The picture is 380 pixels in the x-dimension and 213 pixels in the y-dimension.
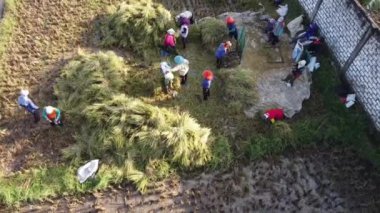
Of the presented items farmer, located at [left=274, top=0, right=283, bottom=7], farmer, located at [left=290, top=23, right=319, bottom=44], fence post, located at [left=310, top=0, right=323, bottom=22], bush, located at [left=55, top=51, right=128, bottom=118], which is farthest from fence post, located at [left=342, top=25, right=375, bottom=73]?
bush, located at [left=55, top=51, right=128, bottom=118]

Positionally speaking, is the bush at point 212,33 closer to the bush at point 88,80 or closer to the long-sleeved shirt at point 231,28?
the long-sleeved shirt at point 231,28

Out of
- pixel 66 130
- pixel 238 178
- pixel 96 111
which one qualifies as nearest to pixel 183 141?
pixel 238 178

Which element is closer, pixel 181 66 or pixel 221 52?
pixel 181 66

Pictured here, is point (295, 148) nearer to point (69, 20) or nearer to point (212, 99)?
point (212, 99)

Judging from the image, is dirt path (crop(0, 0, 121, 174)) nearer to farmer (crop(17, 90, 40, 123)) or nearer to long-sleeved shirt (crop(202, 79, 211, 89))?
farmer (crop(17, 90, 40, 123))

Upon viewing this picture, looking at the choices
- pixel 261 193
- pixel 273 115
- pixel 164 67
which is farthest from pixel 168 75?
pixel 261 193

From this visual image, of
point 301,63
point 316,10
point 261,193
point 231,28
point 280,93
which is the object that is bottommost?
point 261,193

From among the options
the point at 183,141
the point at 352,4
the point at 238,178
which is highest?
the point at 352,4

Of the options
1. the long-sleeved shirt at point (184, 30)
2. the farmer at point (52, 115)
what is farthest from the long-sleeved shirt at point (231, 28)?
the farmer at point (52, 115)

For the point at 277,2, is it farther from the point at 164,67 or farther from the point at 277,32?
the point at 164,67
